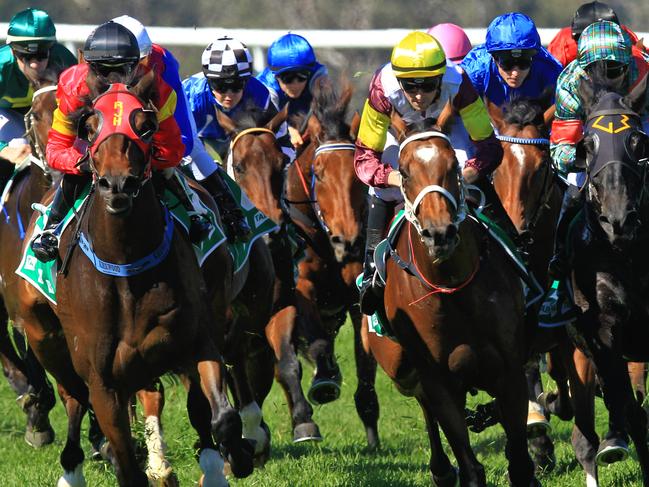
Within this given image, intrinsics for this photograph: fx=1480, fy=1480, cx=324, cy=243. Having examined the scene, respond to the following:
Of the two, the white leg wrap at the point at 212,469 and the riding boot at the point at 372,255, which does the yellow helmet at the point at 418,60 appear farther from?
the white leg wrap at the point at 212,469

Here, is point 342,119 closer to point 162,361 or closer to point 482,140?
point 482,140

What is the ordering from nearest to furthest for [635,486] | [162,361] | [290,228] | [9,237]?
[162,361]
[635,486]
[9,237]
[290,228]

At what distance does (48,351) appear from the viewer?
27.5 feet

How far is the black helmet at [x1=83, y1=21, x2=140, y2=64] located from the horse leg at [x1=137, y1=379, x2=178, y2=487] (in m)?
1.72

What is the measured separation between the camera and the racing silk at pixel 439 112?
24.7 ft

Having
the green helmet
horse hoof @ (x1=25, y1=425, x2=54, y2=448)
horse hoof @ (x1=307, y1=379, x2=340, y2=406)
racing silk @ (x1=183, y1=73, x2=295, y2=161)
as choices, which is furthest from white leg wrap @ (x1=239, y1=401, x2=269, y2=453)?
the green helmet

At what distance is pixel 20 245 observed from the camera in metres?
9.07

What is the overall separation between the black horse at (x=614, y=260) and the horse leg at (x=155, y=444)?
7.53ft

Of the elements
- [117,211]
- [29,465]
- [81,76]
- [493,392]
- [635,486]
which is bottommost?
[29,465]

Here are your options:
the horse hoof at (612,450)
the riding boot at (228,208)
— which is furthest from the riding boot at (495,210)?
the riding boot at (228,208)

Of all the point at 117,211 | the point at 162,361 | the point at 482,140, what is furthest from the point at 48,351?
the point at 482,140

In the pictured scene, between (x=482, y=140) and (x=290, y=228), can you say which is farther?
(x=290, y=228)

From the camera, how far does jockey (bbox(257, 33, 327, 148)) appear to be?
1165 cm

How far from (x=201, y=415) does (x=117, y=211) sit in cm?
144
